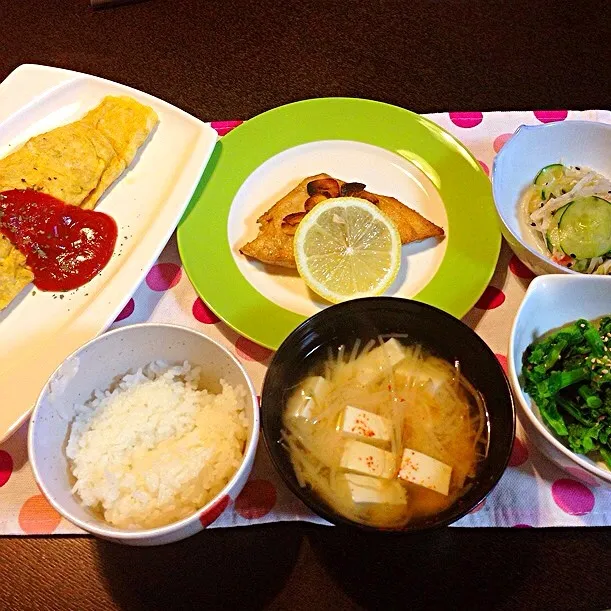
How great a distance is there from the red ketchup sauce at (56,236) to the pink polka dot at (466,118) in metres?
1.42

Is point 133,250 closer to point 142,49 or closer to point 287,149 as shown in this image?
point 287,149

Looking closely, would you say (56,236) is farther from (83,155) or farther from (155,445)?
(155,445)

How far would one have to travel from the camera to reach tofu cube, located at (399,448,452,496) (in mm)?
1503

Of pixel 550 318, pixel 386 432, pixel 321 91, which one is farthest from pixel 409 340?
pixel 321 91

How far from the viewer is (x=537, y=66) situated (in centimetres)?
273

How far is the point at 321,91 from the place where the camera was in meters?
2.71

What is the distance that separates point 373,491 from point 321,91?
1865 mm

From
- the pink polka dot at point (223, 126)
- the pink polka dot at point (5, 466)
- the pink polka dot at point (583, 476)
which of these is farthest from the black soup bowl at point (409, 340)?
the pink polka dot at point (223, 126)

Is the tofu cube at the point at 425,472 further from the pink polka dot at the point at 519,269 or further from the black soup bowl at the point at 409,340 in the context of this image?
the pink polka dot at the point at 519,269

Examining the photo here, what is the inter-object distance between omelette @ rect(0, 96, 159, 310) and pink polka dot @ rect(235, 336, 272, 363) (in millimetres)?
879

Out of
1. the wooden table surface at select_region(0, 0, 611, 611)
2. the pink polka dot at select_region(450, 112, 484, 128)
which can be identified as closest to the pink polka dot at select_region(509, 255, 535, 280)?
the pink polka dot at select_region(450, 112, 484, 128)

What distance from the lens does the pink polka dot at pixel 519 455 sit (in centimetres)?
174

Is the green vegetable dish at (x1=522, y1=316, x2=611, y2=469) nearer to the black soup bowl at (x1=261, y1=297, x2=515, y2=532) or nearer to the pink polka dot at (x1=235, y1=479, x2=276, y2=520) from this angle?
the black soup bowl at (x1=261, y1=297, x2=515, y2=532)

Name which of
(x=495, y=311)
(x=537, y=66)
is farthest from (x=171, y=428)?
(x=537, y=66)
